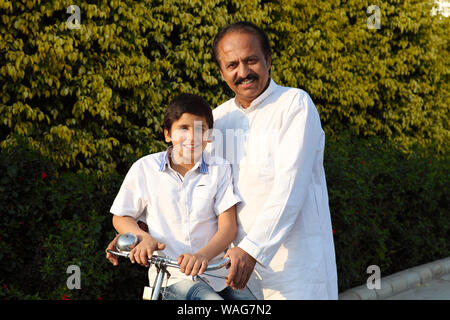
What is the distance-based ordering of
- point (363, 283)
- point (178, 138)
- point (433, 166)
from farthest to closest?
point (433, 166)
point (363, 283)
point (178, 138)

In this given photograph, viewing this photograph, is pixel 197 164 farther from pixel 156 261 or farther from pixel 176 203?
pixel 156 261

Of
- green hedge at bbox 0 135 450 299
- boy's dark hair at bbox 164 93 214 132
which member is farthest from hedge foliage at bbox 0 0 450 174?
boy's dark hair at bbox 164 93 214 132

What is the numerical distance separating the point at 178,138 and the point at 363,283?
14.1ft

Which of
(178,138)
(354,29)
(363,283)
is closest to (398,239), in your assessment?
(363,283)

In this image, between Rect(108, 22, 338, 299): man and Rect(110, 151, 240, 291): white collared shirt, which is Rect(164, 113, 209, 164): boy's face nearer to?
Rect(110, 151, 240, 291): white collared shirt

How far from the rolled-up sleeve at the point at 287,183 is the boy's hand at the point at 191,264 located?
211mm

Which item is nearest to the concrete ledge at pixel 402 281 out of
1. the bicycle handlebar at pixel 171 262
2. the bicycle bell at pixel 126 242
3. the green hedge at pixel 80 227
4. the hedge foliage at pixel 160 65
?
the green hedge at pixel 80 227

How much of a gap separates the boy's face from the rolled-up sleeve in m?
0.34

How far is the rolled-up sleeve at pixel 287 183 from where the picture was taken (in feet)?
6.49

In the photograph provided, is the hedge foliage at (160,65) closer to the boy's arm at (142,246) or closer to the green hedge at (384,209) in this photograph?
the green hedge at (384,209)

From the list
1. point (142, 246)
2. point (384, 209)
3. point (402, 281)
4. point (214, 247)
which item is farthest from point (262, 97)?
point (402, 281)

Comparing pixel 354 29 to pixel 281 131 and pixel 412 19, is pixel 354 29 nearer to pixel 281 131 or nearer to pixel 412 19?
pixel 412 19

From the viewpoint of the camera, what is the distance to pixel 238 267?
1.90 meters

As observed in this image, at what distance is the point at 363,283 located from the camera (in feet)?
19.0
